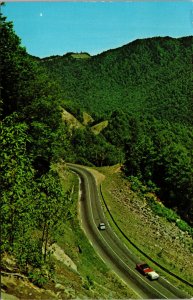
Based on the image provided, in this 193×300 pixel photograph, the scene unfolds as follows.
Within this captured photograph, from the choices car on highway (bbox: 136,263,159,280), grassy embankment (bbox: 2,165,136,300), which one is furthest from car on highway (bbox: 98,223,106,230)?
car on highway (bbox: 136,263,159,280)

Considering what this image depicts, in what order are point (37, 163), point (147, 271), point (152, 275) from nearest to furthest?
point (152, 275) < point (147, 271) < point (37, 163)

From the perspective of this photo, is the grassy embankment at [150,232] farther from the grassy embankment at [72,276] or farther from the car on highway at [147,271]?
the grassy embankment at [72,276]

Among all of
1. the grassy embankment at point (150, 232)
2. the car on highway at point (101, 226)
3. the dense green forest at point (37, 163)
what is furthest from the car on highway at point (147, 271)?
the car on highway at point (101, 226)

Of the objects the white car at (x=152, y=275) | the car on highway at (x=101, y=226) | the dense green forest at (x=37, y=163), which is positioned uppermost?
the dense green forest at (x=37, y=163)

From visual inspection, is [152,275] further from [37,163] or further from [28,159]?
[28,159]

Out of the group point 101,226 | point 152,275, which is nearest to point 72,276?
point 152,275

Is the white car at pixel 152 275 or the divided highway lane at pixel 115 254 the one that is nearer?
the divided highway lane at pixel 115 254

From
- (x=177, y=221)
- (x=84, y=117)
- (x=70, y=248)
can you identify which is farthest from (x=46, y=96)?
(x=84, y=117)
